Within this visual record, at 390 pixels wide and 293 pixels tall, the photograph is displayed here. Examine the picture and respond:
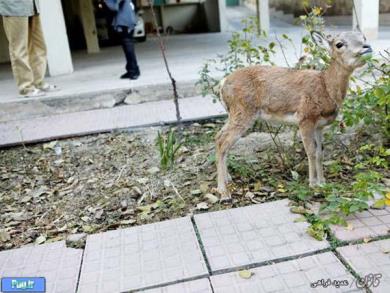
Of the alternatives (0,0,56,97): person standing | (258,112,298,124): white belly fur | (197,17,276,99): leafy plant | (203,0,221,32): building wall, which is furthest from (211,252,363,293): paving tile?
(203,0,221,32): building wall

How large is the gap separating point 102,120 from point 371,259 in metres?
3.68

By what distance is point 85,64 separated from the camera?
27.3 feet

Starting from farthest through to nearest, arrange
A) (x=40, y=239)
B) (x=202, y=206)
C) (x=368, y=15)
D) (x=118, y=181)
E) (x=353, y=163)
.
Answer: (x=368, y=15) → (x=118, y=181) → (x=353, y=163) → (x=202, y=206) → (x=40, y=239)

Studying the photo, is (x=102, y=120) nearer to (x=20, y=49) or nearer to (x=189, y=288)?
(x=20, y=49)

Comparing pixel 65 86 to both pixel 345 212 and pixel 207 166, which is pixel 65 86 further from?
pixel 345 212

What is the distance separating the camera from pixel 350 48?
3.09 meters

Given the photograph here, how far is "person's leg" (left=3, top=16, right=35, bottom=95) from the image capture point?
5.66m

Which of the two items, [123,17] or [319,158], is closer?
[319,158]

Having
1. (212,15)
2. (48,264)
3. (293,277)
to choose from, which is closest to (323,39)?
(293,277)

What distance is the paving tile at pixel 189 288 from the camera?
2445 mm

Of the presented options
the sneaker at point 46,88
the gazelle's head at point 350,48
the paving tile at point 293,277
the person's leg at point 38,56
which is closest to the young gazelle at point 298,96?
the gazelle's head at point 350,48

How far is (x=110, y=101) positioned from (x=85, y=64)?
265 cm

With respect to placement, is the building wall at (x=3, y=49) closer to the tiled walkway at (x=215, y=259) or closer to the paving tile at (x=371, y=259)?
the tiled walkway at (x=215, y=259)

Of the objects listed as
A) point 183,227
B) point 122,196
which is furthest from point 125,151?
point 183,227
